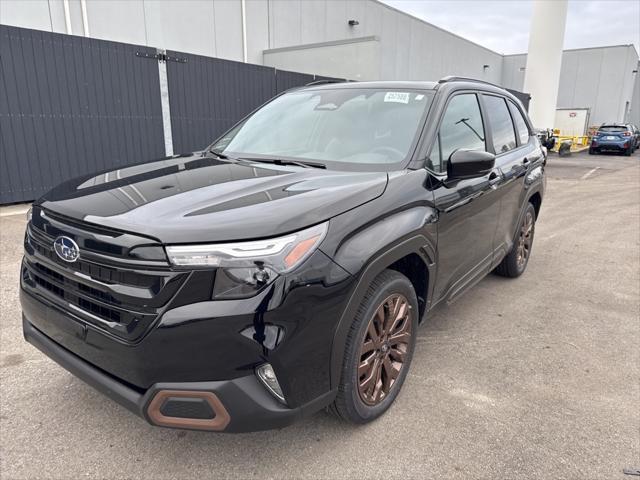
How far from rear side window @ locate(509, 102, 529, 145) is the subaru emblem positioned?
384 centimetres

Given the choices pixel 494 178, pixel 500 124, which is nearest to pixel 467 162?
pixel 494 178

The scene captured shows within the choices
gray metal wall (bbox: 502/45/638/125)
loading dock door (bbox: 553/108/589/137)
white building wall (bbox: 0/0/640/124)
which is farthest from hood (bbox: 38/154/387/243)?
gray metal wall (bbox: 502/45/638/125)

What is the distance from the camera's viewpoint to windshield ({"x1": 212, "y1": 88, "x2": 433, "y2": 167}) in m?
2.80

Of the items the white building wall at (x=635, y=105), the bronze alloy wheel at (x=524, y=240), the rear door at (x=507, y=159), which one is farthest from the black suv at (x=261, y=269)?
the white building wall at (x=635, y=105)

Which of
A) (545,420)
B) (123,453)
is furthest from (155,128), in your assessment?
(545,420)

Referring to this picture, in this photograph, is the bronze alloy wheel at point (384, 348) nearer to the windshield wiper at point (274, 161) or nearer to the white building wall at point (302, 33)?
the windshield wiper at point (274, 161)

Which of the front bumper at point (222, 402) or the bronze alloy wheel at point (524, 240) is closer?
the front bumper at point (222, 402)

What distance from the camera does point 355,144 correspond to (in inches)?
113

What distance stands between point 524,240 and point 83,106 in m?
7.23

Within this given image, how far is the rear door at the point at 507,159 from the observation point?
147 inches

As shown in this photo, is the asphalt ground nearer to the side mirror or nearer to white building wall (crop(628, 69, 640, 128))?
the side mirror

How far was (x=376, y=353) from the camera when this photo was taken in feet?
7.84

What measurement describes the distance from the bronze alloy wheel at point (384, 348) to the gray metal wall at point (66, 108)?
Result: 284 inches

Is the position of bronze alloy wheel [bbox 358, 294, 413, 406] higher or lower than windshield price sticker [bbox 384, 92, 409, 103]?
lower
